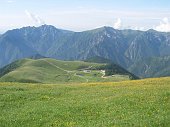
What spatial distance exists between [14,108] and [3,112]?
236 centimetres

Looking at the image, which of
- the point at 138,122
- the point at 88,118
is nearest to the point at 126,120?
the point at 138,122

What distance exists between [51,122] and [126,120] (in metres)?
6.59

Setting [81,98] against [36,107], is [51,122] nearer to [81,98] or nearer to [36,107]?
[36,107]

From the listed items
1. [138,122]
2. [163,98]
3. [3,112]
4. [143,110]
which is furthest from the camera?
[163,98]

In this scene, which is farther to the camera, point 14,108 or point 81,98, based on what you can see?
point 81,98

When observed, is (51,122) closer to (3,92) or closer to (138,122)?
(138,122)

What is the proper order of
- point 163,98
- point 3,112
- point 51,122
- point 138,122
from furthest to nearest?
point 163,98 < point 3,112 < point 51,122 < point 138,122

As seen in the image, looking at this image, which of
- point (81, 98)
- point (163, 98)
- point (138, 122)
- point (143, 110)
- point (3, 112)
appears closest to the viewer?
point (138, 122)

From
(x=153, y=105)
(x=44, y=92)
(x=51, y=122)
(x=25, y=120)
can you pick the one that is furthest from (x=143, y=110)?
(x=44, y=92)

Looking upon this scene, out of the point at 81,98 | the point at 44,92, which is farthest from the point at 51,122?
the point at 44,92

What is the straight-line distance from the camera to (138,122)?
28.4m

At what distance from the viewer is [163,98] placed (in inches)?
1535

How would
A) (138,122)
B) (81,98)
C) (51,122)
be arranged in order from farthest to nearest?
(81,98) → (51,122) → (138,122)

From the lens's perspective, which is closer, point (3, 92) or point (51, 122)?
point (51, 122)
